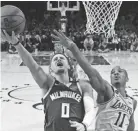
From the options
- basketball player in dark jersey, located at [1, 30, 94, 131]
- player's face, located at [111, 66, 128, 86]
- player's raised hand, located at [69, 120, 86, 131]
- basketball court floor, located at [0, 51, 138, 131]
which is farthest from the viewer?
basketball court floor, located at [0, 51, 138, 131]

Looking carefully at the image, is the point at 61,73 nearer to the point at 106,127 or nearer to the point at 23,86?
the point at 106,127

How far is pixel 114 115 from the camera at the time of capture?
101 inches

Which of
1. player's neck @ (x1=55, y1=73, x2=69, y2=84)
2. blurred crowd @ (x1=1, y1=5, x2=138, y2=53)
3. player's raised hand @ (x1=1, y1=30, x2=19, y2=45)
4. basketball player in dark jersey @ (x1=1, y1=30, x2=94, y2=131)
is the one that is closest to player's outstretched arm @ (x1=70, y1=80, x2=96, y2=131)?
basketball player in dark jersey @ (x1=1, y1=30, x2=94, y2=131)

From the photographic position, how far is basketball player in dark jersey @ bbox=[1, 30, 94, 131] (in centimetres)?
A: 243

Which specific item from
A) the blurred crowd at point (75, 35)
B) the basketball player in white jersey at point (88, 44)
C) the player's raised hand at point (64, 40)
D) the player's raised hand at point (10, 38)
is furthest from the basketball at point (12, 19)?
the blurred crowd at point (75, 35)

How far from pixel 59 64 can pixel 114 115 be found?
59cm

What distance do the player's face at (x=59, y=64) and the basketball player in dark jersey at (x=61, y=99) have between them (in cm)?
8

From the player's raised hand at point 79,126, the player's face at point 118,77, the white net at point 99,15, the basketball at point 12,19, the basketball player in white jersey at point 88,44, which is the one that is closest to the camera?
the player's raised hand at point 79,126

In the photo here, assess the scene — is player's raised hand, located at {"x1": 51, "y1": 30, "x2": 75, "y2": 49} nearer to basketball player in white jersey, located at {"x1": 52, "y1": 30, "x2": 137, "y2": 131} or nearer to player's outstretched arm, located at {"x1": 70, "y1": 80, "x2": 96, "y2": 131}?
basketball player in white jersey, located at {"x1": 52, "y1": 30, "x2": 137, "y2": 131}

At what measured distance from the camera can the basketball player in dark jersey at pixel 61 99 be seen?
243 centimetres

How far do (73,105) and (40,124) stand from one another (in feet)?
8.95

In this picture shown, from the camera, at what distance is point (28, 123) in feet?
16.8

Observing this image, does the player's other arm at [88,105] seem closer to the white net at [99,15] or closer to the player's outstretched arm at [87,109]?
the player's outstretched arm at [87,109]

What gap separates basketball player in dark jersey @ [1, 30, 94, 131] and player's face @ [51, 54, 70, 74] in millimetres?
77
